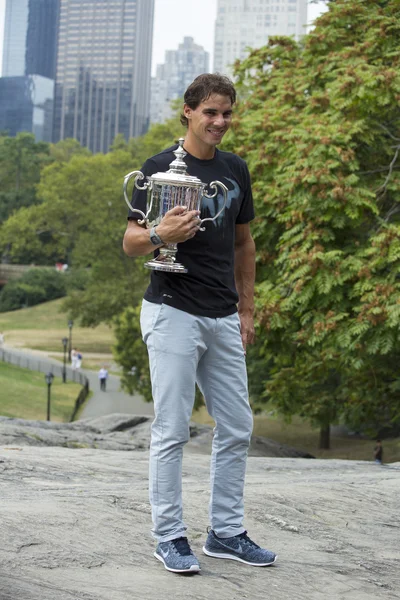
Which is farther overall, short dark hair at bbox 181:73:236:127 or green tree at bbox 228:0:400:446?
green tree at bbox 228:0:400:446

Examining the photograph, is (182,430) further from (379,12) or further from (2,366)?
(2,366)

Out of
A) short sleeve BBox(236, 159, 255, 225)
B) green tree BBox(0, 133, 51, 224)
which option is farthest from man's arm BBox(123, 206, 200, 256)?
green tree BBox(0, 133, 51, 224)

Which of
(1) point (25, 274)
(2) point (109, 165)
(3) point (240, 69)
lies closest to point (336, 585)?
(3) point (240, 69)

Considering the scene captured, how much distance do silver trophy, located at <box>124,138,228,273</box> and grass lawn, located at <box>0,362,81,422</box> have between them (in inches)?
1194

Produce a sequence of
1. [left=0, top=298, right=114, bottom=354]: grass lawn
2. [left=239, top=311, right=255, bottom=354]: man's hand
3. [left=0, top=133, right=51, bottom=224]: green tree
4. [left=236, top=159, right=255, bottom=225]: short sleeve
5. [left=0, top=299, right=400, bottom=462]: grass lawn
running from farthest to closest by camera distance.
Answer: [left=0, top=133, right=51, bottom=224]: green tree, [left=0, top=298, right=114, bottom=354]: grass lawn, [left=0, top=299, right=400, bottom=462]: grass lawn, [left=239, top=311, right=255, bottom=354]: man's hand, [left=236, top=159, right=255, bottom=225]: short sleeve

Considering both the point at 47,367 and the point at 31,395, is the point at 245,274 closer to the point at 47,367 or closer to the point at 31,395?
the point at 31,395

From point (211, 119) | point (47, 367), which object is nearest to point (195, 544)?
point (211, 119)

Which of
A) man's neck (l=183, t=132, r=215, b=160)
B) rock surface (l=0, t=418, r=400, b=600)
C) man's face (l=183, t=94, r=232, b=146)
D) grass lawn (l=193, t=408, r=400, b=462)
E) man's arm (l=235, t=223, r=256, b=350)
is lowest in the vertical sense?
grass lawn (l=193, t=408, r=400, b=462)

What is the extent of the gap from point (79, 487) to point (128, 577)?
2657 millimetres

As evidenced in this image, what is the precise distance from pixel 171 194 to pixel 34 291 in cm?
7646

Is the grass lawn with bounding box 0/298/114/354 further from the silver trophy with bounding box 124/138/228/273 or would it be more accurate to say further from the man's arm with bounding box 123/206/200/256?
the man's arm with bounding box 123/206/200/256

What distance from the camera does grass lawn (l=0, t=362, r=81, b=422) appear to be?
1394 inches

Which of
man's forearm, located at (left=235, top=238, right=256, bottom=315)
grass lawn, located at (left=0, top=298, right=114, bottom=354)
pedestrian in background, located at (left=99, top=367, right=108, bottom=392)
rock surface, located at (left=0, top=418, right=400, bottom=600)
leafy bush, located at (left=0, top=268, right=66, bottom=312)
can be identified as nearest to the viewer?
rock surface, located at (left=0, top=418, right=400, bottom=600)

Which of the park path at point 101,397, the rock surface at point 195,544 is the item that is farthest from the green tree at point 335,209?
the park path at point 101,397
